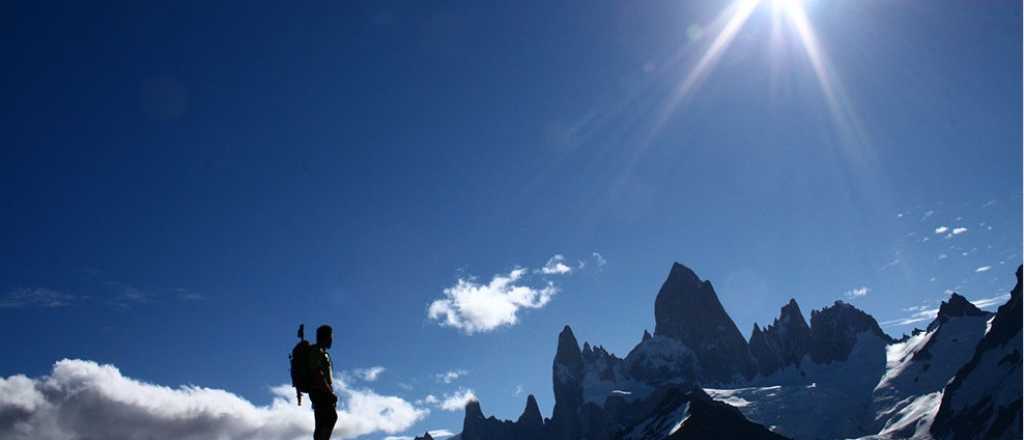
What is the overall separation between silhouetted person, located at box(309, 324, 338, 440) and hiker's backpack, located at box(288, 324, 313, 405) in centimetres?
8

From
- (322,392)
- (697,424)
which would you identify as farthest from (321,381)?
(697,424)

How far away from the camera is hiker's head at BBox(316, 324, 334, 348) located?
1145 cm

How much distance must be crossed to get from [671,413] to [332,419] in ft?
602

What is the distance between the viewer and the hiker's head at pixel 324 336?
11.5 metres

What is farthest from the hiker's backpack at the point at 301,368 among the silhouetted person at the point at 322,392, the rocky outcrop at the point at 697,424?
the rocky outcrop at the point at 697,424

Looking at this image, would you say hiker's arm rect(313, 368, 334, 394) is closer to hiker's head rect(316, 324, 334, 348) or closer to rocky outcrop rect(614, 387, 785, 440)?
hiker's head rect(316, 324, 334, 348)

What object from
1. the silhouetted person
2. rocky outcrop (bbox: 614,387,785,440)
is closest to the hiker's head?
the silhouetted person

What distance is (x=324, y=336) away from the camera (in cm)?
1151

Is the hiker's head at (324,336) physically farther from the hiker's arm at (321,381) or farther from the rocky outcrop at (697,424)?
the rocky outcrop at (697,424)

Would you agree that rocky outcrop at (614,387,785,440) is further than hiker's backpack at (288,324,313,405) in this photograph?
Yes

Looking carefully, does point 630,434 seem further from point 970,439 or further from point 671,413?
point 970,439

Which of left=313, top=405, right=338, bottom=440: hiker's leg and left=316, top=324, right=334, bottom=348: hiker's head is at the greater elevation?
left=316, top=324, right=334, bottom=348: hiker's head

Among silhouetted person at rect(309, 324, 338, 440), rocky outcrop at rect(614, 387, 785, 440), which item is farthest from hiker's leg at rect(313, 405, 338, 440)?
rocky outcrop at rect(614, 387, 785, 440)

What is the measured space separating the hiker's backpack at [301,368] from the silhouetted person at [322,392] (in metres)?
0.08
